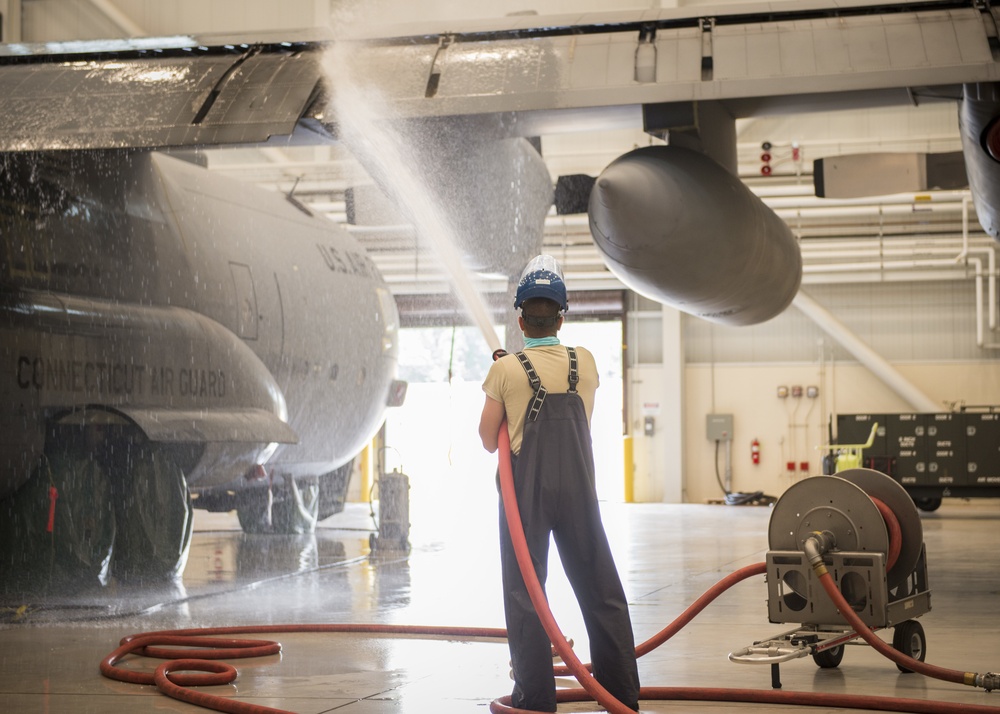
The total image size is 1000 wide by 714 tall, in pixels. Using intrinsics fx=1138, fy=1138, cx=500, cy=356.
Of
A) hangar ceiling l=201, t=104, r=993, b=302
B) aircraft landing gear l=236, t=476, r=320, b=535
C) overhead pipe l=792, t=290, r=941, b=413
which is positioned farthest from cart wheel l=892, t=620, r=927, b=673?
overhead pipe l=792, t=290, r=941, b=413

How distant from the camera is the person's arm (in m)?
4.43

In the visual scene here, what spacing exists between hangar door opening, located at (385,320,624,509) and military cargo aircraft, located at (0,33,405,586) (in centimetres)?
1561

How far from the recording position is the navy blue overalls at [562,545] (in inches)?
169

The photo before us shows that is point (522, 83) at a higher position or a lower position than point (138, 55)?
lower

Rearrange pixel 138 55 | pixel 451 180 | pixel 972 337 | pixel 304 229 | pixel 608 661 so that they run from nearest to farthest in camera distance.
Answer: pixel 608 661, pixel 138 55, pixel 451 180, pixel 304 229, pixel 972 337

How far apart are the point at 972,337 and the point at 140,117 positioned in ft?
72.0

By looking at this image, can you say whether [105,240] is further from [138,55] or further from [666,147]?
[666,147]

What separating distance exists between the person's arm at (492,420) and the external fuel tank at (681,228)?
2.38m

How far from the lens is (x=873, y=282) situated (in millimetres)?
25297

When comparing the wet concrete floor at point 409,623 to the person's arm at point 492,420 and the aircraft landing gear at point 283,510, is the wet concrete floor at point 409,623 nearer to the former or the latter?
the aircraft landing gear at point 283,510

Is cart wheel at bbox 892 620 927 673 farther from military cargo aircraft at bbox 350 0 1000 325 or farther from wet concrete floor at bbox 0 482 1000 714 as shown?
military cargo aircraft at bbox 350 0 1000 325

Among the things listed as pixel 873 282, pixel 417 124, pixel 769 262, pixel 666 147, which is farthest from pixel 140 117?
pixel 873 282

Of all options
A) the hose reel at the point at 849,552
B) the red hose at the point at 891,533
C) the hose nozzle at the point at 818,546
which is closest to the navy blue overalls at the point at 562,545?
the hose nozzle at the point at 818,546

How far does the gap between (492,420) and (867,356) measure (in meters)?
21.4
